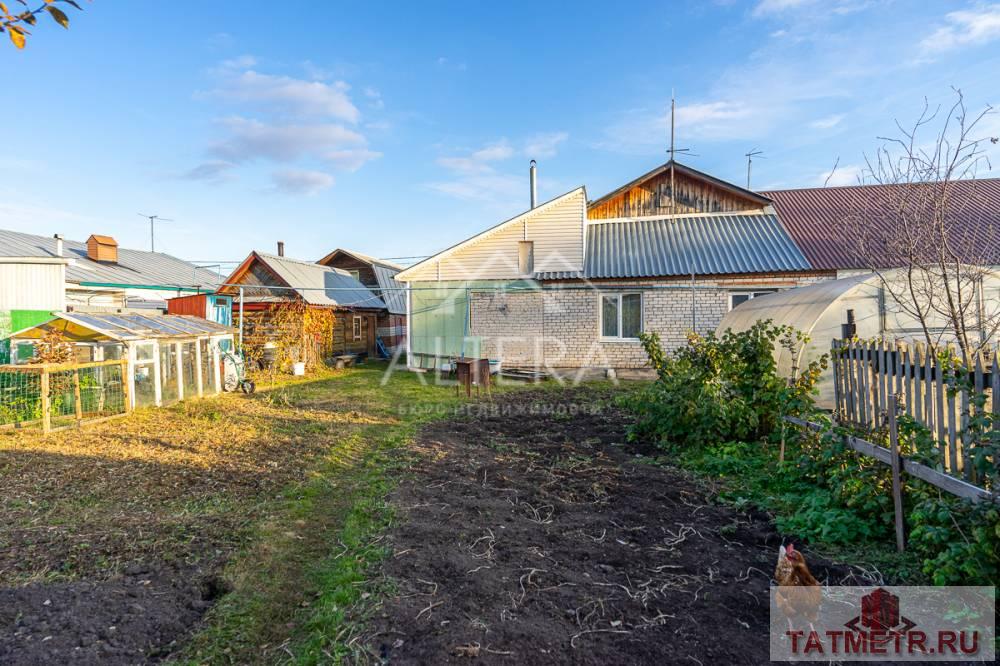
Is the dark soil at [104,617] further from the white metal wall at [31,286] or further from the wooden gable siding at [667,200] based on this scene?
the wooden gable siding at [667,200]

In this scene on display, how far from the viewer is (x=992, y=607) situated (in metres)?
2.71

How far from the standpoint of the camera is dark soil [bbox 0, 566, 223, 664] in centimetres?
271

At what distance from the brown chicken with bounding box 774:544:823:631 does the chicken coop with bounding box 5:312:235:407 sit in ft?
35.6

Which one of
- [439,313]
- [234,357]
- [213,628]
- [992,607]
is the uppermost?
[439,313]

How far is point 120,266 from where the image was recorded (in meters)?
24.4

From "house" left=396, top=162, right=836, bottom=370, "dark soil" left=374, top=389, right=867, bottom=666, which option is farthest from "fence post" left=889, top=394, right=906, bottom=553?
"house" left=396, top=162, right=836, bottom=370

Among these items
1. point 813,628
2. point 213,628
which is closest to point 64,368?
point 213,628

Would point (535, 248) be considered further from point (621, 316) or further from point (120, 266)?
point (120, 266)

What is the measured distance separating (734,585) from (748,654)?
71 cm

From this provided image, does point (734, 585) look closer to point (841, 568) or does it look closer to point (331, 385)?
point (841, 568)

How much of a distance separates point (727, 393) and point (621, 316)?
343 inches

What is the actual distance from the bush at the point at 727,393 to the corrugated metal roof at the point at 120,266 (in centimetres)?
1912

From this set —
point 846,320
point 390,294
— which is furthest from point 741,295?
point 390,294

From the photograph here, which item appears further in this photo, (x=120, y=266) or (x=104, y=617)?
(x=120, y=266)
